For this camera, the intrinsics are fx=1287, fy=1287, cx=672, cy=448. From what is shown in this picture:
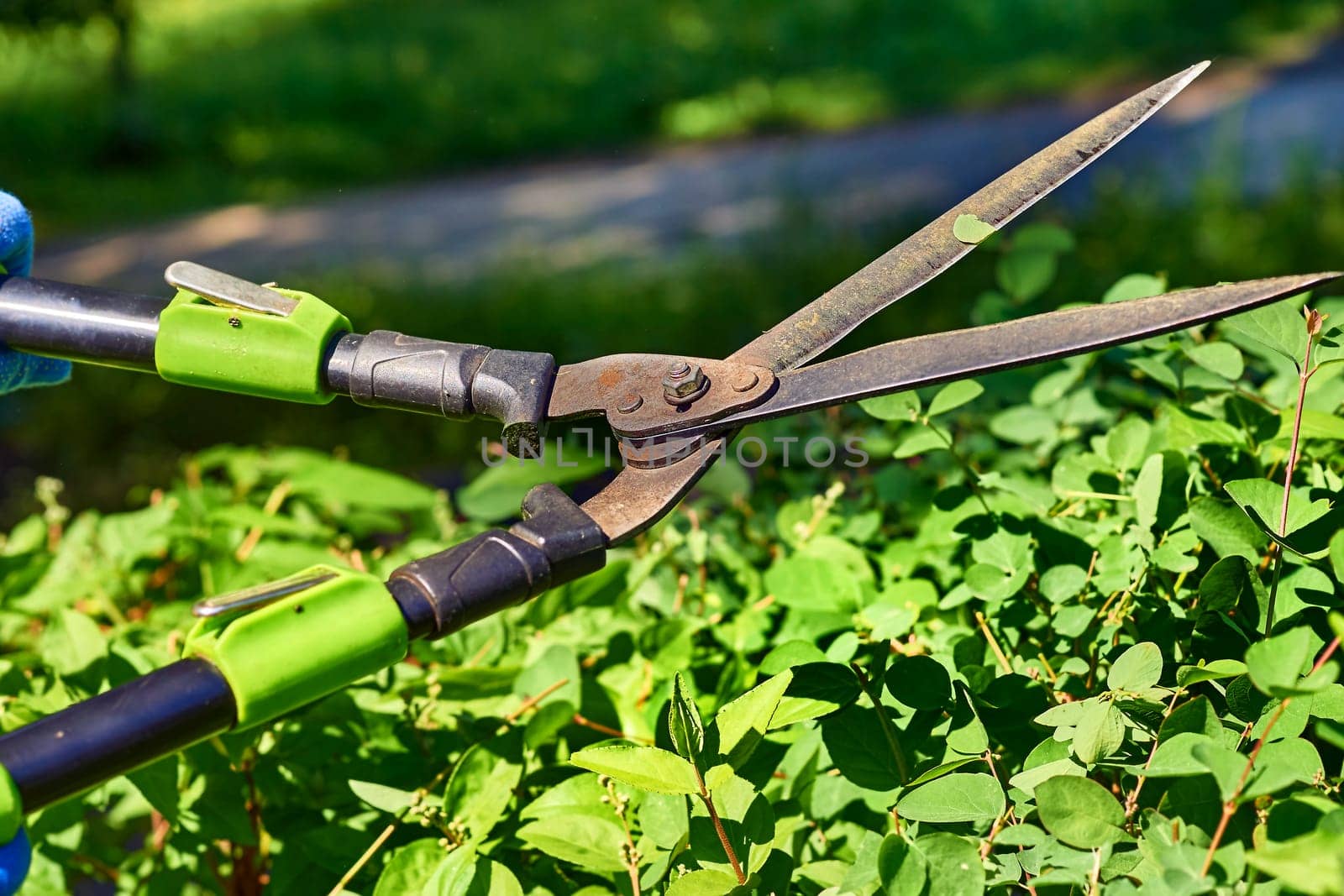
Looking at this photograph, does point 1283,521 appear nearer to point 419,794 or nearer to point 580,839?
point 580,839

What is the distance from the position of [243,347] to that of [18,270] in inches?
16.2

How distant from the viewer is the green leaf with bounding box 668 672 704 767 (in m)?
0.86

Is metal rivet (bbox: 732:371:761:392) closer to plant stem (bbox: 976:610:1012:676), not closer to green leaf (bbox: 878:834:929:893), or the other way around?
plant stem (bbox: 976:610:1012:676)

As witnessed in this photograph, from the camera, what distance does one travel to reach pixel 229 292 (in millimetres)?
1193

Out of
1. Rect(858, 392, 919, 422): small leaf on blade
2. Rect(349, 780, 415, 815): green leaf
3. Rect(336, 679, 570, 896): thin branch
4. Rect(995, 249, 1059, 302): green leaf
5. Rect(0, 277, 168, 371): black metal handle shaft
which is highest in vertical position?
Rect(0, 277, 168, 371): black metal handle shaft

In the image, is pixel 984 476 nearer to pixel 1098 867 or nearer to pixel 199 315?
pixel 1098 867

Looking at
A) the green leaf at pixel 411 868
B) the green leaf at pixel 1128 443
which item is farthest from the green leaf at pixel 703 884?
the green leaf at pixel 1128 443

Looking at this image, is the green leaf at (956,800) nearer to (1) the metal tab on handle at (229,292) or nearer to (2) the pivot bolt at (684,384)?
(2) the pivot bolt at (684,384)

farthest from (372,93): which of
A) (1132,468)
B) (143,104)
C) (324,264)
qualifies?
(1132,468)

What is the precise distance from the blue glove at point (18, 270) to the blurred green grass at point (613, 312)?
200 centimetres

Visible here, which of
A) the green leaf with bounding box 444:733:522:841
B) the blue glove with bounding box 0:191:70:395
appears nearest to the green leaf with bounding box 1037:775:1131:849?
the green leaf with bounding box 444:733:522:841

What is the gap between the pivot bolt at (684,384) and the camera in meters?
1.15

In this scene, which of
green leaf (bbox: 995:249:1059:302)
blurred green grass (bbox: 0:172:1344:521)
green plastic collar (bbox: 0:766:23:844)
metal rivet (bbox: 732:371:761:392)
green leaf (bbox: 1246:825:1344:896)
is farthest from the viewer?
blurred green grass (bbox: 0:172:1344:521)

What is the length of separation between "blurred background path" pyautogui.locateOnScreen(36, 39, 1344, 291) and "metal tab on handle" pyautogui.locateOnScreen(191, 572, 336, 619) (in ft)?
13.1
